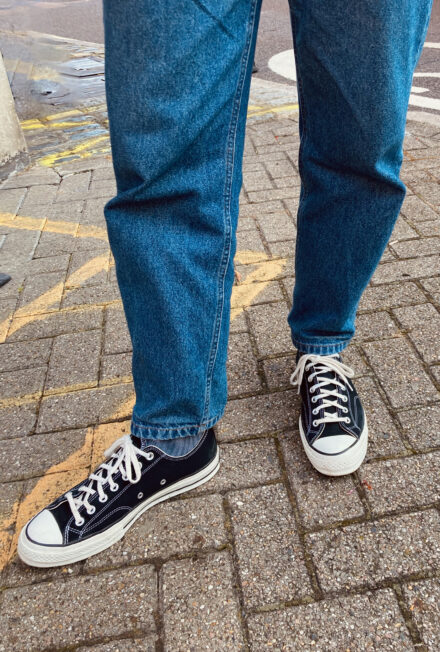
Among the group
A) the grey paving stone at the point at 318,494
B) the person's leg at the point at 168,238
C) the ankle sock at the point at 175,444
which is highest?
the person's leg at the point at 168,238

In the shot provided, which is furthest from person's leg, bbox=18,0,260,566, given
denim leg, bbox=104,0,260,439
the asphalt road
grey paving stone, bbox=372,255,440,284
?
the asphalt road

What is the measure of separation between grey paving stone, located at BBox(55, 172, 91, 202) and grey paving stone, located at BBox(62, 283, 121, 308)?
40.7 inches

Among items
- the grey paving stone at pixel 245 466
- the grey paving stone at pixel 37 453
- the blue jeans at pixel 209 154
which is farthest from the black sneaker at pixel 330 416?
the grey paving stone at pixel 37 453

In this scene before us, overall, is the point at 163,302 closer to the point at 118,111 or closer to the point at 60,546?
the point at 118,111

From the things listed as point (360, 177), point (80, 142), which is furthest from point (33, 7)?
point (360, 177)

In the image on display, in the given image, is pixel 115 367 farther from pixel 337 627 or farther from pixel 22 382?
pixel 337 627

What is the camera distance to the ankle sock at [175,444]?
1.44 metres

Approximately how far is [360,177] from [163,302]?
1.91 feet

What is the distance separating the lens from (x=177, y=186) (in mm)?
1168

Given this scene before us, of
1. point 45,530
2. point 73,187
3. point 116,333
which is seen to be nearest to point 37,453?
point 45,530

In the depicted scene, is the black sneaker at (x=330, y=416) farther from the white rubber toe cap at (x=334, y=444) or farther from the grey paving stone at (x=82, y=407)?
the grey paving stone at (x=82, y=407)

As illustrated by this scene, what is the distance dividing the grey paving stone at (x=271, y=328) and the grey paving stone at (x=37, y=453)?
71cm

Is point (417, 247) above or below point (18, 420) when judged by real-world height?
above

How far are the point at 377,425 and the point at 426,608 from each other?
561 mm
